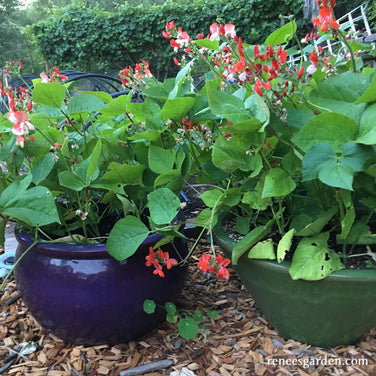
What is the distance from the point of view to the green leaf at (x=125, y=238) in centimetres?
81

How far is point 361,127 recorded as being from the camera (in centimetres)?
63

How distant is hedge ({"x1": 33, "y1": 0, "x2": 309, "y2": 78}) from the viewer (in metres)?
6.75

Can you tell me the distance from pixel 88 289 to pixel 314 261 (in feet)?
1.72

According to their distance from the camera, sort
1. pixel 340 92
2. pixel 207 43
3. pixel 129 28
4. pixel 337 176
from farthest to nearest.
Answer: pixel 129 28 → pixel 207 43 → pixel 340 92 → pixel 337 176

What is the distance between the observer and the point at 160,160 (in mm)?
893

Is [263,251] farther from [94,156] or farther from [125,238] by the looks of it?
[94,156]

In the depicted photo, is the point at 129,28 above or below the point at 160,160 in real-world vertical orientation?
above

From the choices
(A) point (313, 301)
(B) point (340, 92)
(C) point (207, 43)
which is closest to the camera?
(B) point (340, 92)

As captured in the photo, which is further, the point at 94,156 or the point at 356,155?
the point at 94,156

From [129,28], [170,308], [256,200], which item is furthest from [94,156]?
[129,28]

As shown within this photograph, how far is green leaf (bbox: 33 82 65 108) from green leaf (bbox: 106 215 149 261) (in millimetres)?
303

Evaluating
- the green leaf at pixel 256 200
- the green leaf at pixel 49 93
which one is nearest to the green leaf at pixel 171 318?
the green leaf at pixel 256 200

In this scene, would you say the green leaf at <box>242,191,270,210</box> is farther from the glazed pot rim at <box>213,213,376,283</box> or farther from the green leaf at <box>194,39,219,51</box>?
the green leaf at <box>194,39,219,51</box>

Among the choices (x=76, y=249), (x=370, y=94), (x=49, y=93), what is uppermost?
(x=49, y=93)
